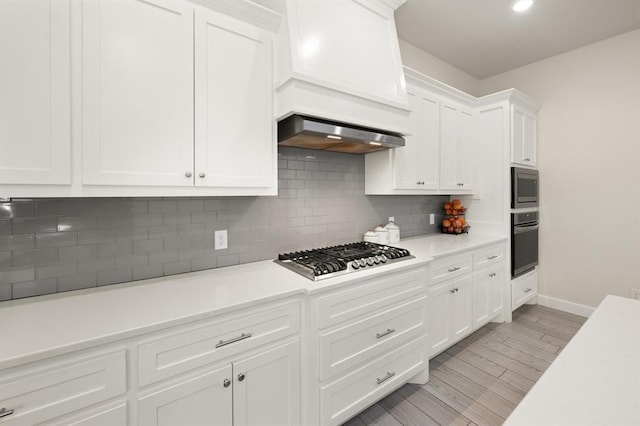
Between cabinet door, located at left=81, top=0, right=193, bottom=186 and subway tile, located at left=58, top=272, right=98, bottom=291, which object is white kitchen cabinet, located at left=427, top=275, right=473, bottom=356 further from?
subway tile, located at left=58, top=272, right=98, bottom=291

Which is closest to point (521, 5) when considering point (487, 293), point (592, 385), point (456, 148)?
point (456, 148)

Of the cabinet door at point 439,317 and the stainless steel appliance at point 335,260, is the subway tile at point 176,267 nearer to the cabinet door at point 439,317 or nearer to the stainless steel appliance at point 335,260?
the stainless steel appliance at point 335,260

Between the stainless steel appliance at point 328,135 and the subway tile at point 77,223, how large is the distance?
1.11 m

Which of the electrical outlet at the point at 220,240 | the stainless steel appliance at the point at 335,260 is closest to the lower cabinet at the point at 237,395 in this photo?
the stainless steel appliance at the point at 335,260

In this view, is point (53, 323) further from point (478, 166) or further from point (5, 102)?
point (478, 166)

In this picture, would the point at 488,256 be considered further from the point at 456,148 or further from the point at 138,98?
the point at 138,98

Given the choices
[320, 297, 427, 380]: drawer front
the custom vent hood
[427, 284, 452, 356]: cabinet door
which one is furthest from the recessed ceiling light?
[320, 297, 427, 380]: drawer front

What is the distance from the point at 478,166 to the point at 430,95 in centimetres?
111

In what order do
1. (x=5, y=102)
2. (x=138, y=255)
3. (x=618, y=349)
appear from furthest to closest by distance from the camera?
(x=138, y=255) < (x=5, y=102) < (x=618, y=349)

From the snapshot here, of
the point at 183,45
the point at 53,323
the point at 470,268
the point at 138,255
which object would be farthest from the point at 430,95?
the point at 53,323

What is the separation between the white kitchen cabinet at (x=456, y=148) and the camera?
9.57 feet

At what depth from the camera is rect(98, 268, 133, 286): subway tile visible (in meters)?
1.54

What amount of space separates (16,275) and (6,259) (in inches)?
3.3

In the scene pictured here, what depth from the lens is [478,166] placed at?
333 cm
